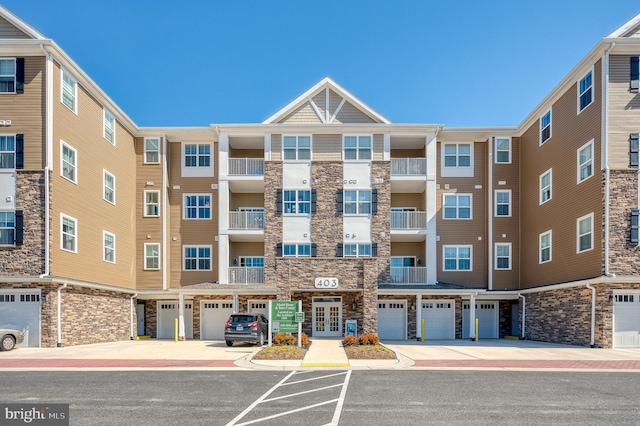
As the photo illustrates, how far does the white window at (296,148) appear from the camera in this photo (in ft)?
93.2

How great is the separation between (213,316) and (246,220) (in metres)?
6.09

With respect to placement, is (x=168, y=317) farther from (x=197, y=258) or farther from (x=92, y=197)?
(x=92, y=197)

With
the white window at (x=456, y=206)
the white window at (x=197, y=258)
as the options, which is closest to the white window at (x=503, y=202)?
the white window at (x=456, y=206)

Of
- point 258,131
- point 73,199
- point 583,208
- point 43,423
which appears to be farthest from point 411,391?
point 258,131

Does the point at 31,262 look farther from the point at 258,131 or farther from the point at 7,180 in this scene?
the point at 258,131

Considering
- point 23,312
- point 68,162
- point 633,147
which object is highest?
point 633,147

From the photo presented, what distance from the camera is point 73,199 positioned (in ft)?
72.7

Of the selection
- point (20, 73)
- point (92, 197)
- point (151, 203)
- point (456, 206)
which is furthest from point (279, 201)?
point (20, 73)

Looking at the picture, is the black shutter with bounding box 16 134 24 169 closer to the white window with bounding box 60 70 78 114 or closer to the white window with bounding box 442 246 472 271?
the white window with bounding box 60 70 78 114

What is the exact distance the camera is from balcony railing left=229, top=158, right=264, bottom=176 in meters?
28.5

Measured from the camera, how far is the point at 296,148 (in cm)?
2847

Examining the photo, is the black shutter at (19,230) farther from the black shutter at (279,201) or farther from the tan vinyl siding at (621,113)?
the tan vinyl siding at (621,113)

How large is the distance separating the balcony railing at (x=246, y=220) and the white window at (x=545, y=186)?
16154mm

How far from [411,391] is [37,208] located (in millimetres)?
17740
